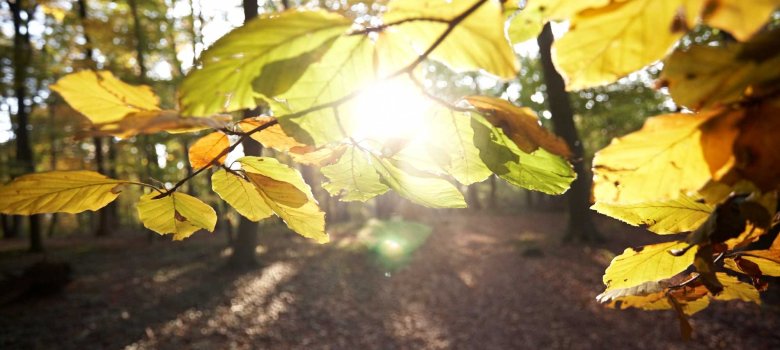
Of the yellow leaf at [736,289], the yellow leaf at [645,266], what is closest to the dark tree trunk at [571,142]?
the yellow leaf at [736,289]

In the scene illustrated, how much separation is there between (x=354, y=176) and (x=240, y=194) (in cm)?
18

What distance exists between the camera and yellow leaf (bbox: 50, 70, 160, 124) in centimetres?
38

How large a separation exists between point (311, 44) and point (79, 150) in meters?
21.4

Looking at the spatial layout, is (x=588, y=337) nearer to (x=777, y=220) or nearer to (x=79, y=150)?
(x=777, y=220)

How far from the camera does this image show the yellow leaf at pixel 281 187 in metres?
0.55

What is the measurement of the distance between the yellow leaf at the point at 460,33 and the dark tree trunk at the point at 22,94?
45.7 feet

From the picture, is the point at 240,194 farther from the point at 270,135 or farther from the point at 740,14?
the point at 740,14

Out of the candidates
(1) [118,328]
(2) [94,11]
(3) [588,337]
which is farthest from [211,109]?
(2) [94,11]

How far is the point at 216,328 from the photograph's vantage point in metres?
6.25

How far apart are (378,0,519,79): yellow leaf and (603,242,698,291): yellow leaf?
1.29 feet

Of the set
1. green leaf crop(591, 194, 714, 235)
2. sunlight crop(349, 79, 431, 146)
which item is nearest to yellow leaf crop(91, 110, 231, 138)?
sunlight crop(349, 79, 431, 146)

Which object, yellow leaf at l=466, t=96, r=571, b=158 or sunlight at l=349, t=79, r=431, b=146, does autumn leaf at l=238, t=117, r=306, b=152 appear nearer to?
sunlight at l=349, t=79, r=431, b=146

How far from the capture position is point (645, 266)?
0.59m

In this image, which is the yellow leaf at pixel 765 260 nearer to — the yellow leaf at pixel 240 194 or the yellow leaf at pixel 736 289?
the yellow leaf at pixel 736 289
